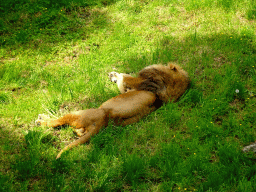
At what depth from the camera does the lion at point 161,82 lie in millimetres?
4785

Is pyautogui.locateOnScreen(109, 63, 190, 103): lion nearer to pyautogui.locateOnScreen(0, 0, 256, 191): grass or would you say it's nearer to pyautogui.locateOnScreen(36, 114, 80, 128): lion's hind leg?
pyautogui.locateOnScreen(0, 0, 256, 191): grass

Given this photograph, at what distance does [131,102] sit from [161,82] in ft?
2.42

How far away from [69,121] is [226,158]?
233 centimetres

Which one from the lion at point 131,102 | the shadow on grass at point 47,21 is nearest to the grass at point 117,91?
the shadow on grass at point 47,21

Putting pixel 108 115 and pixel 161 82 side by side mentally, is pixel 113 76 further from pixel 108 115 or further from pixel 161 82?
pixel 108 115

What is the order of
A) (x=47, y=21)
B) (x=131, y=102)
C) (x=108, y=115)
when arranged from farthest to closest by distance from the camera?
(x=47, y=21), (x=131, y=102), (x=108, y=115)

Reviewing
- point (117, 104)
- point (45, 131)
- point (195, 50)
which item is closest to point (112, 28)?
point (195, 50)

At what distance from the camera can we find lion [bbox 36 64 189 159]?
4156 millimetres

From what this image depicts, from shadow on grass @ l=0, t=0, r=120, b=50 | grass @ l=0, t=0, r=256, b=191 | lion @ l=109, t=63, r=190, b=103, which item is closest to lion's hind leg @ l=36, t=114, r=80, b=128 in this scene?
grass @ l=0, t=0, r=256, b=191

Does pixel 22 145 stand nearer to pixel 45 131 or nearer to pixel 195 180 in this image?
pixel 45 131

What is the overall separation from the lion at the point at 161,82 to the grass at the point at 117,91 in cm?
18

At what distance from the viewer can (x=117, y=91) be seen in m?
5.27

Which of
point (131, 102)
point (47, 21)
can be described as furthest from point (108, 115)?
point (47, 21)

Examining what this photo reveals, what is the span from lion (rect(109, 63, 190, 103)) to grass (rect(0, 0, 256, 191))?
6.9 inches
